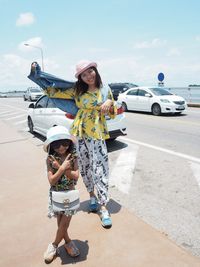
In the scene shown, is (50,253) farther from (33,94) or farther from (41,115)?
(33,94)

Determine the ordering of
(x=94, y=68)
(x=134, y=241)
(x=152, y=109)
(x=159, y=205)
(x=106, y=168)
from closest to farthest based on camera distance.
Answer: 1. (x=134, y=241)
2. (x=94, y=68)
3. (x=106, y=168)
4. (x=159, y=205)
5. (x=152, y=109)

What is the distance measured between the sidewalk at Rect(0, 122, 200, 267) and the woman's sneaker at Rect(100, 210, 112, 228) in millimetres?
59

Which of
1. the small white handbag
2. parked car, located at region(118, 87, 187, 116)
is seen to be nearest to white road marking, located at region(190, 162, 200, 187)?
the small white handbag

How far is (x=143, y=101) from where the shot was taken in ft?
49.5

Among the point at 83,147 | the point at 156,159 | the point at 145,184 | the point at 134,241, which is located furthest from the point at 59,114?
the point at 134,241

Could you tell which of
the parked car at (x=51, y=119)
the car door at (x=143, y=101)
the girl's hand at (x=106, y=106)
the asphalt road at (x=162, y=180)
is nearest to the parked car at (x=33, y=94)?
the car door at (x=143, y=101)

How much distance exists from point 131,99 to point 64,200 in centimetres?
1367

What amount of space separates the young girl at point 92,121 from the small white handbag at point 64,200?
36.4 inches

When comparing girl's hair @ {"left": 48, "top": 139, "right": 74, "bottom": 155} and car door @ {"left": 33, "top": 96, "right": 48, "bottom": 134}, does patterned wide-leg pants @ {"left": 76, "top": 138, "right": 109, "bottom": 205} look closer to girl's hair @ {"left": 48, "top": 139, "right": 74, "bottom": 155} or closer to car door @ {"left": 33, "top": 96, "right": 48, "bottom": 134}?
girl's hair @ {"left": 48, "top": 139, "right": 74, "bottom": 155}

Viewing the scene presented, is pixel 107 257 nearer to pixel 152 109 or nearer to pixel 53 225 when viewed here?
pixel 53 225

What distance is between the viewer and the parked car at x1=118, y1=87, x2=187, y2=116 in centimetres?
1395

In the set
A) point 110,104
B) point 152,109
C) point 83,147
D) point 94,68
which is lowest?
point 152,109

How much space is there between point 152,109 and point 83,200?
11.1m

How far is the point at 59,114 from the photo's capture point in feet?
25.1
